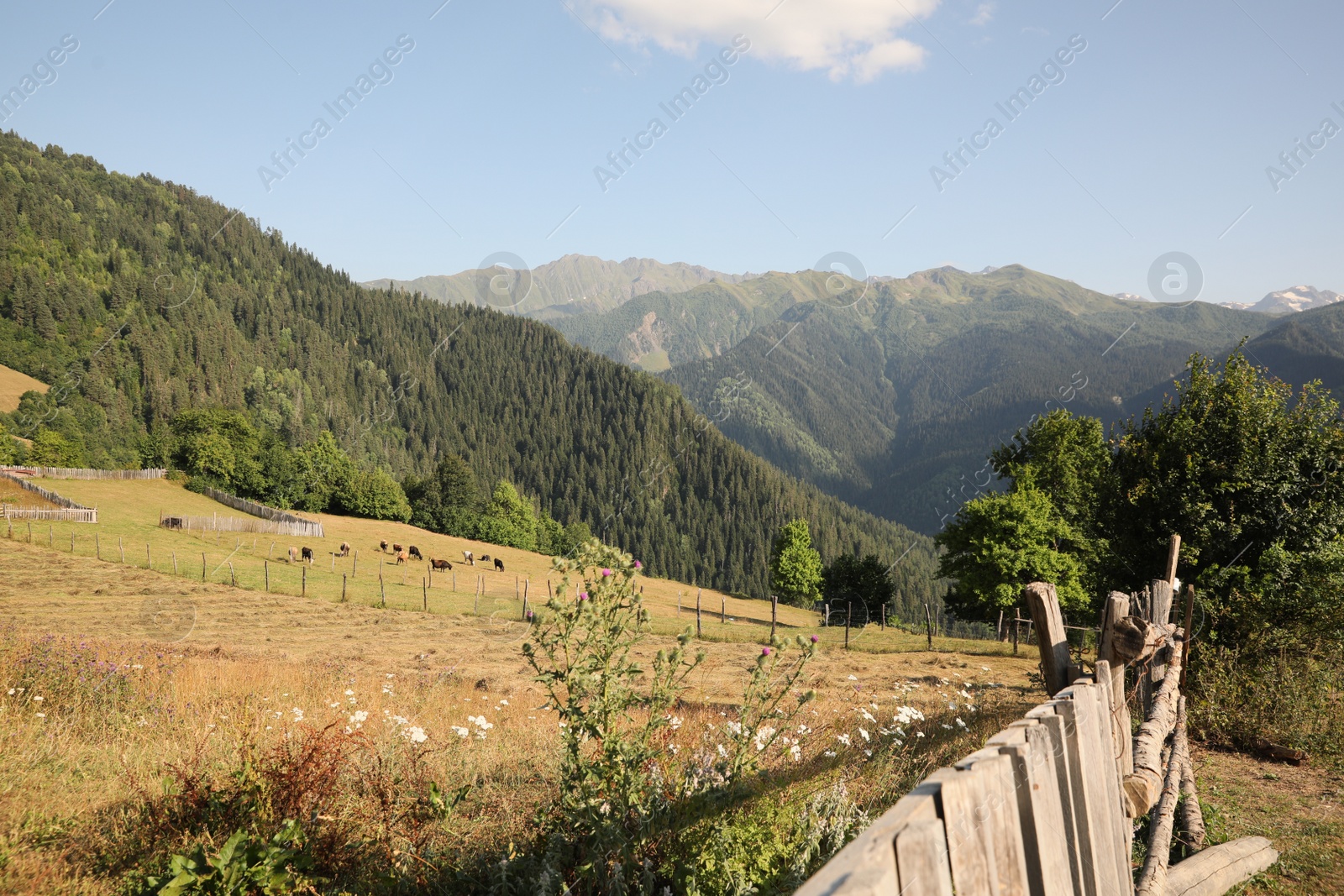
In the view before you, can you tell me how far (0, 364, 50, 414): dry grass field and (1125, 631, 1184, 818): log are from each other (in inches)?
5110

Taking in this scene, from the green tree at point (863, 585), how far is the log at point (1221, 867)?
5859cm

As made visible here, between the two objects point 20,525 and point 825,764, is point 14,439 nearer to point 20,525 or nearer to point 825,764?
point 20,525

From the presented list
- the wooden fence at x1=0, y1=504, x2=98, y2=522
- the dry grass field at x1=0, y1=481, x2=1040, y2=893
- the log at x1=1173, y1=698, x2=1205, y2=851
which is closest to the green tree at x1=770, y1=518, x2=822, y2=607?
the dry grass field at x1=0, y1=481, x2=1040, y2=893

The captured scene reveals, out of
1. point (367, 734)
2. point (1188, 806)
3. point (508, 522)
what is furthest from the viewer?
point (508, 522)

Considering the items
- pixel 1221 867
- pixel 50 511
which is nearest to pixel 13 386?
pixel 50 511

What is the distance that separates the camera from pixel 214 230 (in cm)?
18012

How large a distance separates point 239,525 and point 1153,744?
6075 centimetres

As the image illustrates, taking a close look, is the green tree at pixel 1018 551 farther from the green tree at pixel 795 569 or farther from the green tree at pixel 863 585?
the green tree at pixel 795 569

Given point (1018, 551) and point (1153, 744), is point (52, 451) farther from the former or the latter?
point (1153, 744)

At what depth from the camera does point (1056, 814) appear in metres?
2.70

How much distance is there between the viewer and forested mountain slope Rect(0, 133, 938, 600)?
121 meters

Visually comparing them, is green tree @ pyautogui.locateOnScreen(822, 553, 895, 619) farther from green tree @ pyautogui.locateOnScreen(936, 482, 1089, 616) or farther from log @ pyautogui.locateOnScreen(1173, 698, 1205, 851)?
log @ pyautogui.locateOnScreen(1173, 698, 1205, 851)

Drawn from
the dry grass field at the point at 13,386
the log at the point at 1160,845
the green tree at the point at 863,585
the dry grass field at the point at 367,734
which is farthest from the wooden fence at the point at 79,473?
the log at the point at 1160,845

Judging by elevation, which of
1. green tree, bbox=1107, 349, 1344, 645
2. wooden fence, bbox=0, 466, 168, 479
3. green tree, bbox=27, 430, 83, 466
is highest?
green tree, bbox=27, 430, 83, 466
